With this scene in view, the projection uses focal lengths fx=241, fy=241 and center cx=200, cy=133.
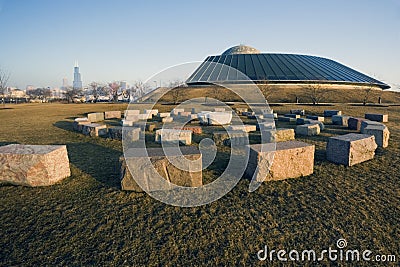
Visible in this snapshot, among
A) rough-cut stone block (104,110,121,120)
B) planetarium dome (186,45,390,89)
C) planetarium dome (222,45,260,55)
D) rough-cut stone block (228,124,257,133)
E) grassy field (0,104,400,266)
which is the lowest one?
grassy field (0,104,400,266)

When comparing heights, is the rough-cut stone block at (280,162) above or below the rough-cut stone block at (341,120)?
below

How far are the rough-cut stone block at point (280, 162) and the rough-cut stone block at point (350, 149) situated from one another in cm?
116

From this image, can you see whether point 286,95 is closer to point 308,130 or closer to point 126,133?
point 308,130

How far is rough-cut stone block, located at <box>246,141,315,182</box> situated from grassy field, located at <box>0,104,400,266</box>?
0.67 ft

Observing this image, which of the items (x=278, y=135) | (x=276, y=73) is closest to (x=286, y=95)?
(x=276, y=73)

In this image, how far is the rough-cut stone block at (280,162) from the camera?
16.5 feet

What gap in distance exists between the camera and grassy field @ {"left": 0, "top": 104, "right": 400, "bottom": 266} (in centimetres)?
303

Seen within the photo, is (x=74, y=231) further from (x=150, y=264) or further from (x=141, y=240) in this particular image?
(x=150, y=264)

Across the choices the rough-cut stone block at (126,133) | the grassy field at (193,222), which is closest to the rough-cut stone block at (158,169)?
the grassy field at (193,222)

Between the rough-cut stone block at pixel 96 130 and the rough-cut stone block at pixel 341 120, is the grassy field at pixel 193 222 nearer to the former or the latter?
the rough-cut stone block at pixel 96 130

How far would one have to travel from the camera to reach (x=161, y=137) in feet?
28.7

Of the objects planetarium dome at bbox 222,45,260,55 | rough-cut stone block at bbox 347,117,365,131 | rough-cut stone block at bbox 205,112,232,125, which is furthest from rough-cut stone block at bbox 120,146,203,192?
planetarium dome at bbox 222,45,260,55

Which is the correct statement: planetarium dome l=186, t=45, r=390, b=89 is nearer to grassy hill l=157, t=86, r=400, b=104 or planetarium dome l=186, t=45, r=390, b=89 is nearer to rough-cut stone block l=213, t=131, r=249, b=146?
grassy hill l=157, t=86, r=400, b=104

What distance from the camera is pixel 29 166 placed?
476cm
